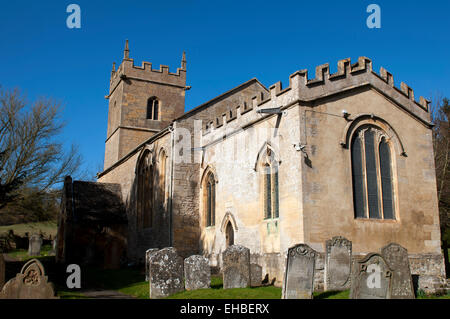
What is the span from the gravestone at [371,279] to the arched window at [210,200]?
1036 cm

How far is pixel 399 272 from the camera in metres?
11.4

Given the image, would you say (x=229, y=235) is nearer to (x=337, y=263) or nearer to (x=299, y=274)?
(x=337, y=263)

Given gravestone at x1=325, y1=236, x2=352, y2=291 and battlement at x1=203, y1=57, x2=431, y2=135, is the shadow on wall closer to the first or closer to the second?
battlement at x1=203, y1=57, x2=431, y2=135

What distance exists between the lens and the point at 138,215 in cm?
2567

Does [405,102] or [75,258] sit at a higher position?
[405,102]

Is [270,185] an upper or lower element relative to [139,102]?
lower

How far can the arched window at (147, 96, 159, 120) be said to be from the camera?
115 ft

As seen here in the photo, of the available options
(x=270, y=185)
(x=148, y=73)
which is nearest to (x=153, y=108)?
(x=148, y=73)

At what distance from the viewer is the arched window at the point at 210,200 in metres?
20.3

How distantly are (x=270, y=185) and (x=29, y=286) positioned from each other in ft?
30.8
